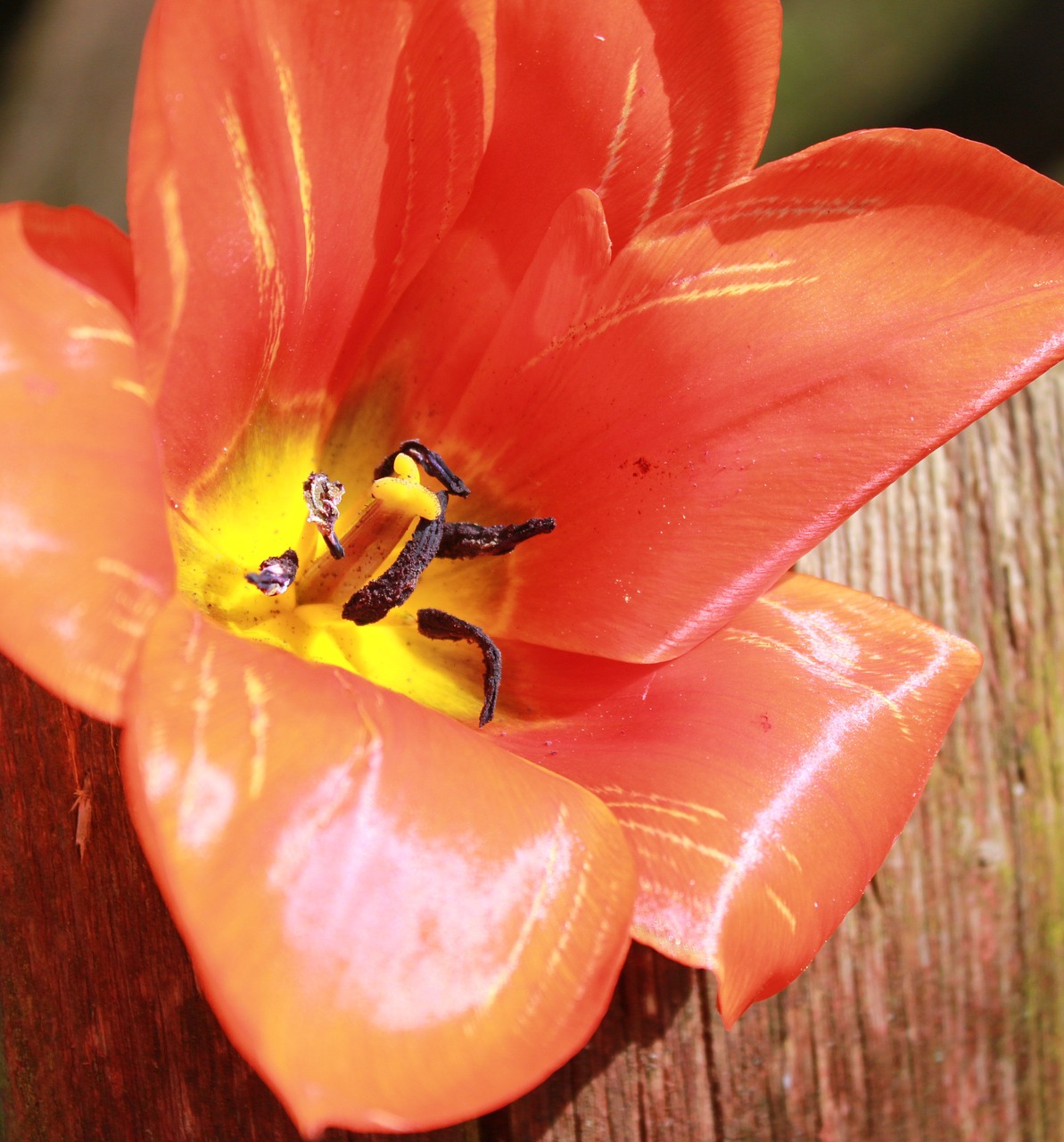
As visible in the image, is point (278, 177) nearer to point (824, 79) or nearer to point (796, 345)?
point (796, 345)

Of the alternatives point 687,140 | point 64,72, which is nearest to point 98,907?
point 687,140

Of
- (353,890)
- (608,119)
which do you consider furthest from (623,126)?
(353,890)

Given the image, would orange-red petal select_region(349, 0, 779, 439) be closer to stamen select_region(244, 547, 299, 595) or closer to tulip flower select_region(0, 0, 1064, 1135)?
tulip flower select_region(0, 0, 1064, 1135)

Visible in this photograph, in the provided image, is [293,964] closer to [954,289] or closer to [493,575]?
[493,575]

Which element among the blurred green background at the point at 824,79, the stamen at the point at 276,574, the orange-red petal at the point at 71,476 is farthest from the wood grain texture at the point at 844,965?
the blurred green background at the point at 824,79

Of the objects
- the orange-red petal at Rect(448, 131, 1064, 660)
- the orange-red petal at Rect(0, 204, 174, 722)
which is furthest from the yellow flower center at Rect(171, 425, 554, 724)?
the orange-red petal at Rect(0, 204, 174, 722)
